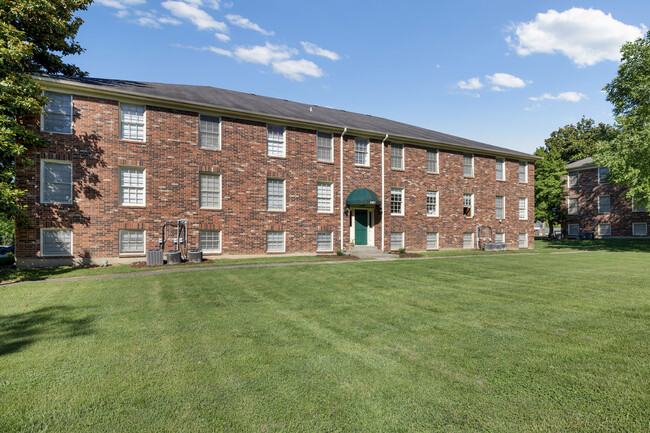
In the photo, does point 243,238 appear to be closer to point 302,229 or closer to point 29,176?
point 302,229

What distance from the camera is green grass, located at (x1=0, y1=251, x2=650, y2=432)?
312 cm

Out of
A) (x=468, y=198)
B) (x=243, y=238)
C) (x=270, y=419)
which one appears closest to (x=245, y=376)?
(x=270, y=419)

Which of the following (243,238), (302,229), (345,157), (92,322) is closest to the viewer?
(92,322)

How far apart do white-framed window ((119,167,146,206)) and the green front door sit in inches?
491

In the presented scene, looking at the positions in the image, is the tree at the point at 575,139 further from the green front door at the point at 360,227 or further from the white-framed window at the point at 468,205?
the green front door at the point at 360,227

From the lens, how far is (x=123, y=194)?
51.0 feet

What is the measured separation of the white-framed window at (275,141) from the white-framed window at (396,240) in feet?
30.8

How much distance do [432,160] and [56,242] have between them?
23102 mm

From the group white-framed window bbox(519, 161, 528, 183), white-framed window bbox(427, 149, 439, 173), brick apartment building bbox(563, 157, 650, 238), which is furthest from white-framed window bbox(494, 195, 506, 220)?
brick apartment building bbox(563, 157, 650, 238)

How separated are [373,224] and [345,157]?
16.1ft

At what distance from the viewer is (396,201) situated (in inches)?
882

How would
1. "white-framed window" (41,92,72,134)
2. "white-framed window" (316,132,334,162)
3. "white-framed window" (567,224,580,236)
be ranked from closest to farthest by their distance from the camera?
1. "white-framed window" (41,92,72,134)
2. "white-framed window" (316,132,334,162)
3. "white-framed window" (567,224,580,236)

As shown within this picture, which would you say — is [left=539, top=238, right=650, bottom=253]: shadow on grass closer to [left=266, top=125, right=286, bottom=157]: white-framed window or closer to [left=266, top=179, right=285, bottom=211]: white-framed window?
[left=266, top=179, right=285, bottom=211]: white-framed window

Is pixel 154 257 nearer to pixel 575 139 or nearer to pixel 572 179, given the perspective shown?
pixel 572 179
